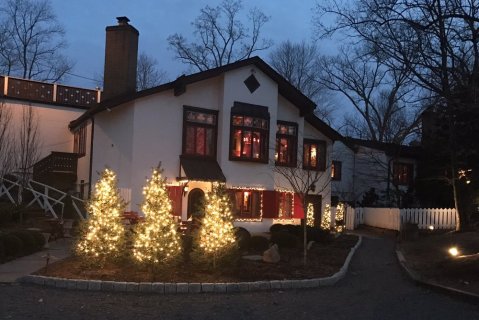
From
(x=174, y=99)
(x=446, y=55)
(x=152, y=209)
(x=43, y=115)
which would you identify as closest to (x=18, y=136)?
(x=43, y=115)

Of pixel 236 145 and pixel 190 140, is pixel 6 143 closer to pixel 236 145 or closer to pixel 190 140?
pixel 190 140

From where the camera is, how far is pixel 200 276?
12.7 m

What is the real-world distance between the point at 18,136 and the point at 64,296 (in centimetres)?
2067

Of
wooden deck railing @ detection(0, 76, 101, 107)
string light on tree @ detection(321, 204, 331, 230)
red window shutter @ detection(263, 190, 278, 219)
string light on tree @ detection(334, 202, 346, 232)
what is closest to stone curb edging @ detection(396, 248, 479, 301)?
red window shutter @ detection(263, 190, 278, 219)

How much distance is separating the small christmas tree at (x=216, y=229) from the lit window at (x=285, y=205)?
12.6m

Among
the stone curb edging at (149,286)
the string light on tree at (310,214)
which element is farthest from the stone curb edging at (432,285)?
the string light on tree at (310,214)

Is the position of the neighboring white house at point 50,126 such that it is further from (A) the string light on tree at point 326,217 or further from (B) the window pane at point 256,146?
(A) the string light on tree at point 326,217

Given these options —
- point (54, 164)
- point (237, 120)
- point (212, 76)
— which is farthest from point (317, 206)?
point (54, 164)

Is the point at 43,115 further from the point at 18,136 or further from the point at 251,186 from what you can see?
the point at 251,186

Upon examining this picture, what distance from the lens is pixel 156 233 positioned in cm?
1236

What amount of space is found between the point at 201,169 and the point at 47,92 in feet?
41.1

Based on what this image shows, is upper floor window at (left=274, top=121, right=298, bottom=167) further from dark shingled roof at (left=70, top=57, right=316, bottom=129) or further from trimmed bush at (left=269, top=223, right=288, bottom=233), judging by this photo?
trimmed bush at (left=269, top=223, right=288, bottom=233)

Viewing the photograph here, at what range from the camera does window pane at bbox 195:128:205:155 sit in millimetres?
23797

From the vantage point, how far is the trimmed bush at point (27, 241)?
49.6 ft
